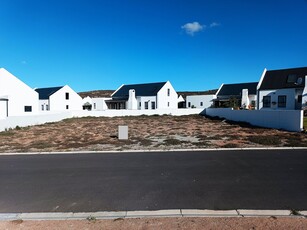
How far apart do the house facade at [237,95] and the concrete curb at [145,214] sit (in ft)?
117

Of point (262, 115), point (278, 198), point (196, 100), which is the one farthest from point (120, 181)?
point (196, 100)

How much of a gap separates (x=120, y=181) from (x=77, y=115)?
3168 cm

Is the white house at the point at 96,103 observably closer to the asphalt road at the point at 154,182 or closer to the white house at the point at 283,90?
the white house at the point at 283,90

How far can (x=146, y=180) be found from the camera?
6816 millimetres

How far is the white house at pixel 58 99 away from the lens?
46.0 m

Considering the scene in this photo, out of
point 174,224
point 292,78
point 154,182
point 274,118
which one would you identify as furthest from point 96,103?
point 174,224

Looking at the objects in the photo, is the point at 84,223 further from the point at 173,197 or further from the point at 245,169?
the point at 245,169

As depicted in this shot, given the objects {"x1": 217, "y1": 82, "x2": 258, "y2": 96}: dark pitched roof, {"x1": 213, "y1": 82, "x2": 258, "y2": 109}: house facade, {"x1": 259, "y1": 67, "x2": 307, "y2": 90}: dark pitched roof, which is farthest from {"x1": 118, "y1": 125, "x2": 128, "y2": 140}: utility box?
{"x1": 217, "y1": 82, "x2": 258, "y2": 96}: dark pitched roof

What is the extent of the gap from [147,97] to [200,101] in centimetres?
1240

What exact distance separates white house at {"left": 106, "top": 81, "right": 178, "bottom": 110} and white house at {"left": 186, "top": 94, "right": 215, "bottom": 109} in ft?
16.3

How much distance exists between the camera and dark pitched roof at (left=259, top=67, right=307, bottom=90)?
31.2 metres

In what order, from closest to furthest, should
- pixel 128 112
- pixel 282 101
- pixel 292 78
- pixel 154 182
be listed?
pixel 154 182 → pixel 282 101 → pixel 292 78 → pixel 128 112

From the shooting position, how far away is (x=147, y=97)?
4738 cm

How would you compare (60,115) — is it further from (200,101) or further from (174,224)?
(200,101)
